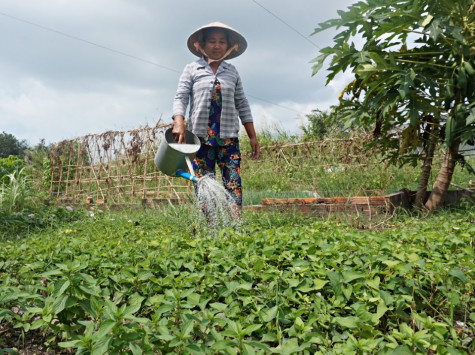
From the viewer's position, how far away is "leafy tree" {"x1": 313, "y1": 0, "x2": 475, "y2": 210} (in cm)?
335

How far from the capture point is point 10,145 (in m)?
37.5

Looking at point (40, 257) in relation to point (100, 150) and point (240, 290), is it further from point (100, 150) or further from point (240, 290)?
point (100, 150)

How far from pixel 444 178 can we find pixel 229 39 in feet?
9.14

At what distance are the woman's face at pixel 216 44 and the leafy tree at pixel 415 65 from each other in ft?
2.98

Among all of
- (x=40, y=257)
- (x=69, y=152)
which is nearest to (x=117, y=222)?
(x=40, y=257)

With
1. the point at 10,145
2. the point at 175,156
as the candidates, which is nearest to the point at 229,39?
the point at 175,156

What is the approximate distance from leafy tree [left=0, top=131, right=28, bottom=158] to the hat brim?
3863 centimetres

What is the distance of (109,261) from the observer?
207 centimetres

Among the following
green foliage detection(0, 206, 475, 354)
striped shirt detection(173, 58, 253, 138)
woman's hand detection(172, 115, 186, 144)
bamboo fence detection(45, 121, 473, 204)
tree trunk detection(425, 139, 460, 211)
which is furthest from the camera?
bamboo fence detection(45, 121, 473, 204)

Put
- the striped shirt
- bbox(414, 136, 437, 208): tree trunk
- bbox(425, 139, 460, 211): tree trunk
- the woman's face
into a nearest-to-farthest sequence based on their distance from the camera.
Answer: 1. the striped shirt
2. the woman's face
3. bbox(425, 139, 460, 211): tree trunk
4. bbox(414, 136, 437, 208): tree trunk

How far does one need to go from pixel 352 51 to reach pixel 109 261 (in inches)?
116

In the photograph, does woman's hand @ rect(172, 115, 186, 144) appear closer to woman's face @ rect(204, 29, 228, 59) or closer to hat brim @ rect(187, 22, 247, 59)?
woman's face @ rect(204, 29, 228, 59)

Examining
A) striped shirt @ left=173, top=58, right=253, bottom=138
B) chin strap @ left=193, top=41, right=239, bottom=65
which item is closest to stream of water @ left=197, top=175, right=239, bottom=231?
striped shirt @ left=173, top=58, right=253, bottom=138

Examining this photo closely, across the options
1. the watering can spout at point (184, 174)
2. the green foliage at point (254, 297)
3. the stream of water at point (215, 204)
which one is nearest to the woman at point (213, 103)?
the stream of water at point (215, 204)
